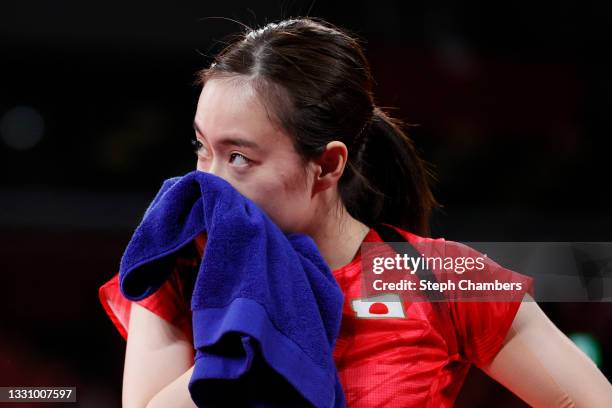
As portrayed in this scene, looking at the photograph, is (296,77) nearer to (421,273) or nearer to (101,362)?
(421,273)

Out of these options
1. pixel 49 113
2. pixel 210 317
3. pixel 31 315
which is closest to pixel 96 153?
pixel 49 113

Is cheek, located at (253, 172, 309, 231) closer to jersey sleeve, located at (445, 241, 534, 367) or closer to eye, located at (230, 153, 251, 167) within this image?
eye, located at (230, 153, 251, 167)

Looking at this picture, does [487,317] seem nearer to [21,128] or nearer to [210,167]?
[210,167]

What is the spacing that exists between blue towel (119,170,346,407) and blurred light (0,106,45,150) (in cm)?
50

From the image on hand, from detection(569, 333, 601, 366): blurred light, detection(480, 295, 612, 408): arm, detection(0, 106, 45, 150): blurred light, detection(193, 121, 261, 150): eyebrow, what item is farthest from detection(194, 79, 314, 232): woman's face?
detection(0, 106, 45, 150): blurred light

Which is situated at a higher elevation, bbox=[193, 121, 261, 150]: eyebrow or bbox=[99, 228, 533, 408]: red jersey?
bbox=[193, 121, 261, 150]: eyebrow

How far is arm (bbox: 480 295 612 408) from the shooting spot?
652mm

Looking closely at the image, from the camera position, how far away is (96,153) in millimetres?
1151

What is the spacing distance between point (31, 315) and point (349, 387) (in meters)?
0.41

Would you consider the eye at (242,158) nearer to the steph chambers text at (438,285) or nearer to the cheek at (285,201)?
the cheek at (285,201)

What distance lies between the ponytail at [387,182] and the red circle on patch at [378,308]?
3.9 inches

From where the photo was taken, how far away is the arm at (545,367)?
2.14ft

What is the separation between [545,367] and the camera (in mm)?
659

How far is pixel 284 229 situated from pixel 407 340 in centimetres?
14
